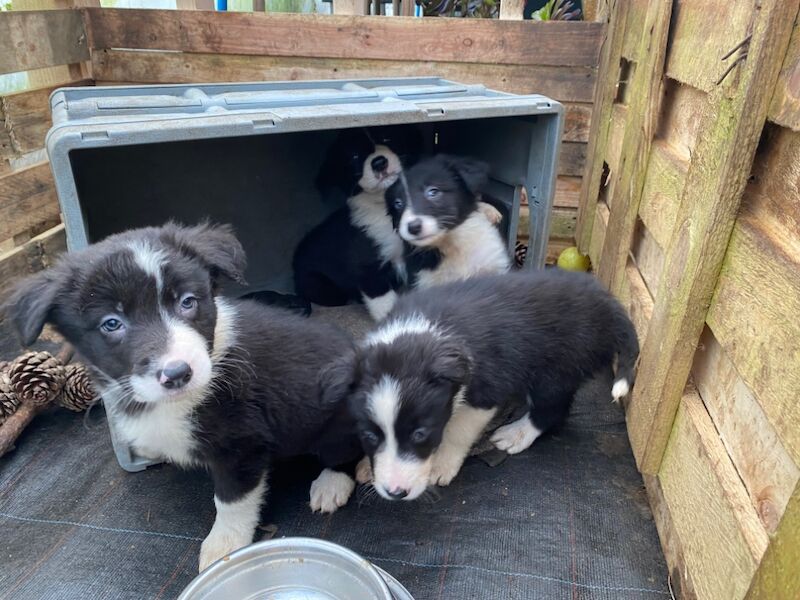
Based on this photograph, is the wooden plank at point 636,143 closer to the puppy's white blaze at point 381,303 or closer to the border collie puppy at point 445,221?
the border collie puppy at point 445,221

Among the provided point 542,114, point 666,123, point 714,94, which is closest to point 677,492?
point 714,94

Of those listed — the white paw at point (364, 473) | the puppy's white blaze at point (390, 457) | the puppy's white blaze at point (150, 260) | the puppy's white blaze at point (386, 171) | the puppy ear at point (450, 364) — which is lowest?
the white paw at point (364, 473)

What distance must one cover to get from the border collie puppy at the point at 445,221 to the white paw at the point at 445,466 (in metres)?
0.94

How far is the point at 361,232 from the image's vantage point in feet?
11.8

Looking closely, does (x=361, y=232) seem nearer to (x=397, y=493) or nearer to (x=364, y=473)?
(x=364, y=473)

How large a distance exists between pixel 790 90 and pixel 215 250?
1.59 m

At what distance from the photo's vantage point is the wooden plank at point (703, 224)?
1497 mm

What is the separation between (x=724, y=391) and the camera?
1.75 meters

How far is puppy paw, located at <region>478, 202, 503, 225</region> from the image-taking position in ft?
11.1

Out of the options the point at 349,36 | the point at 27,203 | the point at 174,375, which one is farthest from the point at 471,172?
the point at 27,203

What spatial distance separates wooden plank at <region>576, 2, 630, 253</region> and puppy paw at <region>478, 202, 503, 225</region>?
0.73 metres

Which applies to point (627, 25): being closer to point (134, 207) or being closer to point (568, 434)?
point (568, 434)

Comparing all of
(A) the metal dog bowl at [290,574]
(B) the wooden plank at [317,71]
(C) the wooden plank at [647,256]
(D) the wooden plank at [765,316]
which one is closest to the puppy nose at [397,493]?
(A) the metal dog bowl at [290,574]

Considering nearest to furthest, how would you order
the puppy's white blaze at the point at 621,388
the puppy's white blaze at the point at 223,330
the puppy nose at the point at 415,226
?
the puppy's white blaze at the point at 223,330 < the puppy's white blaze at the point at 621,388 < the puppy nose at the point at 415,226
